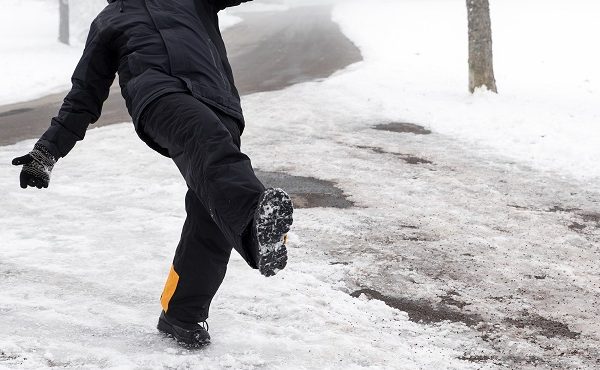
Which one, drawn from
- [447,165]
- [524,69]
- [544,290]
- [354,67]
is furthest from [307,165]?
[524,69]

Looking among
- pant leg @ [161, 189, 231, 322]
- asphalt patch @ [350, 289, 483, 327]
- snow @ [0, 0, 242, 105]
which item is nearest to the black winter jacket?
pant leg @ [161, 189, 231, 322]

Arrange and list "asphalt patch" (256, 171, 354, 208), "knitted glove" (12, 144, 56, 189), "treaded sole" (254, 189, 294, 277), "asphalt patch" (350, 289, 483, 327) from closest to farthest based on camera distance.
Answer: "treaded sole" (254, 189, 294, 277)
"knitted glove" (12, 144, 56, 189)
"asphalt patch" (350, 289, 483, 327)
"asphalt patch" (256, 171, 354, 208)

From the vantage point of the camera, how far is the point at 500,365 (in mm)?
3480

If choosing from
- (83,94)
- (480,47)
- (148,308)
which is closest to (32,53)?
(480,47)

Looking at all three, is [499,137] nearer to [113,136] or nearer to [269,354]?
[113,136]

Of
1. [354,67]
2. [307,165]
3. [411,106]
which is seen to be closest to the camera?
[307,165]

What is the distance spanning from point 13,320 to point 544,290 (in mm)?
3096

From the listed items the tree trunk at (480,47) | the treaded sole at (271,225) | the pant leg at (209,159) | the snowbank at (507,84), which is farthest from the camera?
the tree trunk at (480,47)

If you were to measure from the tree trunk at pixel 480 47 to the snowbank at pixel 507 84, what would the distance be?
14.4 inches

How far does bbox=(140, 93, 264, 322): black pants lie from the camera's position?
8.80ft

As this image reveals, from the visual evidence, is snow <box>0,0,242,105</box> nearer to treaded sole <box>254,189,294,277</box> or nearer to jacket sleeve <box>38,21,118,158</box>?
jacket sleeve <box>38,21,118,158</box>

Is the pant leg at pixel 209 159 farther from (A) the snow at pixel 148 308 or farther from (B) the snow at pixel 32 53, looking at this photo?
(B) the snow at pixel 32 53

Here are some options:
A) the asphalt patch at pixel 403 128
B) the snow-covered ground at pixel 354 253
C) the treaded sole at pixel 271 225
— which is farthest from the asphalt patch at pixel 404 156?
the treaded sole at pixel 271 225

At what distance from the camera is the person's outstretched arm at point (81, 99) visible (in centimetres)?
329
